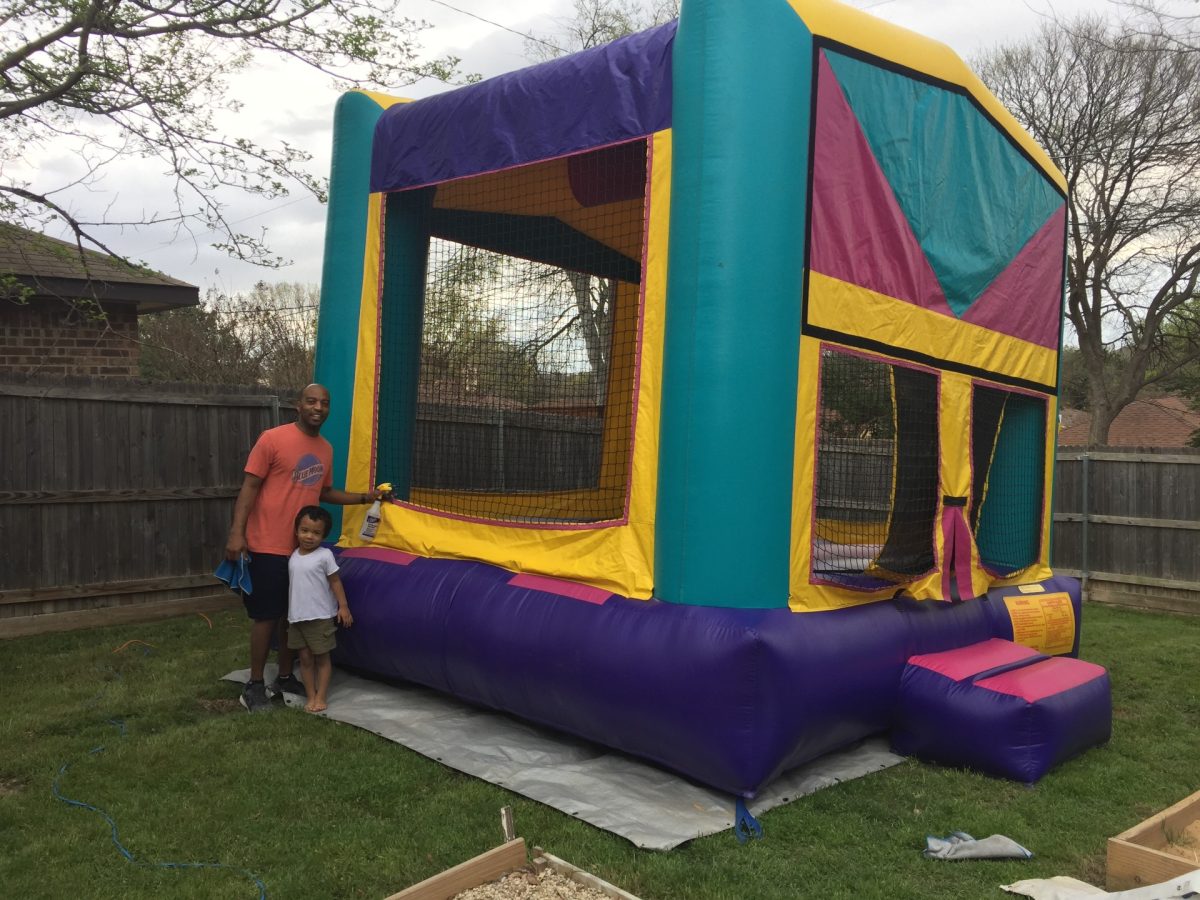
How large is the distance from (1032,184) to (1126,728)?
2.73 metres

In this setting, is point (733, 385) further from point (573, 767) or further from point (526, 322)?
point (526, 322)

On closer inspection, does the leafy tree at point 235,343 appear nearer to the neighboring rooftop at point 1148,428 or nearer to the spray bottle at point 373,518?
the spray bottle at point 373,518

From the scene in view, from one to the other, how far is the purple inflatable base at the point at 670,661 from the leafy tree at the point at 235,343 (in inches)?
452

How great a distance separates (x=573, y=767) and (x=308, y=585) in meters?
1.53

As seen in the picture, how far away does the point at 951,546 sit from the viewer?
4.27 metres

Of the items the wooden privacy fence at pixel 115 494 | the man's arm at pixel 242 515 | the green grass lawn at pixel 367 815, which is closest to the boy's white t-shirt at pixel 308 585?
the man's arm at pixel 242 515

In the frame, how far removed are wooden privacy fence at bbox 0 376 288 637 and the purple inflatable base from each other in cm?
268

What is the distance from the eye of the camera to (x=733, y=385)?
3391 millimetres

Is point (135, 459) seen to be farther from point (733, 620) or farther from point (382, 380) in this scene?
point (733, 620)

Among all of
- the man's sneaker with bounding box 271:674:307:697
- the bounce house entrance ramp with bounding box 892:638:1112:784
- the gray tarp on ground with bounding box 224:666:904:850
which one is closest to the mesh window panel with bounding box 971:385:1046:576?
the bounce house entrance ramp with bounding box 892:638:1112:784

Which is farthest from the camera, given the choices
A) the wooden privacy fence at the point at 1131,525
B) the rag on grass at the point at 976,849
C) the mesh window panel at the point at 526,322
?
the wooden privacy fence at the point at 1131,525

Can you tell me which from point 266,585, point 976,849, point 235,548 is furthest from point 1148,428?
point 235,548

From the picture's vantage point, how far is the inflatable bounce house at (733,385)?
3.42m

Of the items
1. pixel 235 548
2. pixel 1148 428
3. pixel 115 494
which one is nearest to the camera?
pixel 235 548
